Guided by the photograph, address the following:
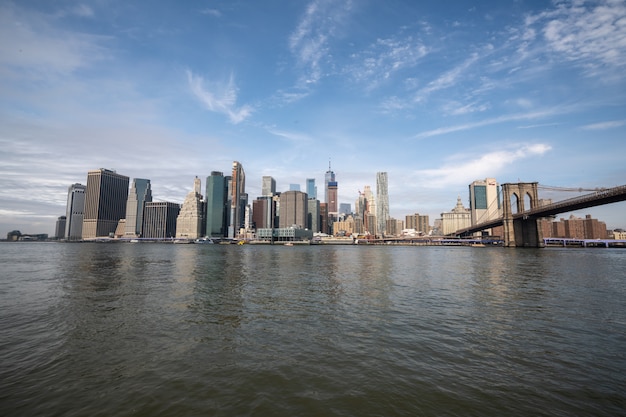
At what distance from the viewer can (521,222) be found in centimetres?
13250

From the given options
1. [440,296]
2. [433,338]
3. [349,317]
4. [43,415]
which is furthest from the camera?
[440,296]

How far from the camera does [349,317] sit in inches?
728

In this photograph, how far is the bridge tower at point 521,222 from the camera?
128750mm

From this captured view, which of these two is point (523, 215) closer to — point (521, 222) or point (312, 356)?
point (521, 222)

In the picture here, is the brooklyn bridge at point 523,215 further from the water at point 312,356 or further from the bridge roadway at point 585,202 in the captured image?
the water at point 312,356

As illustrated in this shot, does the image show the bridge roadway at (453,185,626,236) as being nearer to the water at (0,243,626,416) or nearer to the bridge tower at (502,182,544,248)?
the bridge tower at (502,182,544,248)

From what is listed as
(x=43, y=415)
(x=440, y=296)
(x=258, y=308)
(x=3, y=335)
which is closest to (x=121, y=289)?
(x=3, y=335)

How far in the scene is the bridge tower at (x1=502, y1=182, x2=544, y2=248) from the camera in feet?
422

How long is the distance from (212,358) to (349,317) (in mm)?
8866

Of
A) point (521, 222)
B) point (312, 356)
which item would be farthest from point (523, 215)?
point (312, 356)

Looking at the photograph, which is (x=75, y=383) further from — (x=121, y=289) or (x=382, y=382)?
(x=121, y=289)

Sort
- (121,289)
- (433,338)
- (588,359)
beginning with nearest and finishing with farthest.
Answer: (588,359) → (433,338) → (121,289)

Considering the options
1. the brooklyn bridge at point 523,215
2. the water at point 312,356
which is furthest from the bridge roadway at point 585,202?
the water at point 312,356

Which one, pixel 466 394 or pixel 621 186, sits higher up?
pixel 621 186
